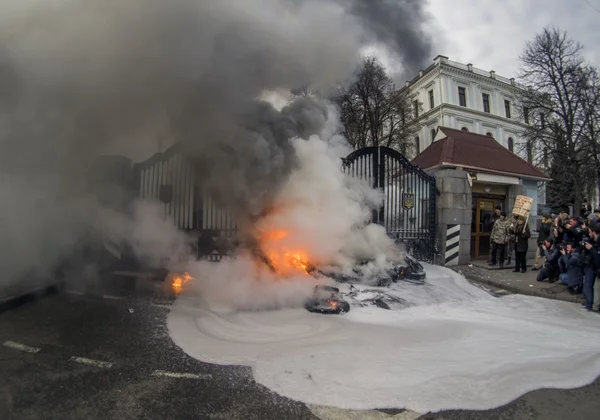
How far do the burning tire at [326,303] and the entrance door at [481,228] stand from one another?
702cm

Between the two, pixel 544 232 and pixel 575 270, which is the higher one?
pixel 544 232

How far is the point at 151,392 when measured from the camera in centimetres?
260

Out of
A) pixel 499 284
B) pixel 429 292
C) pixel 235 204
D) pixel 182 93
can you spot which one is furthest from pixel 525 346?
pixel 182 93

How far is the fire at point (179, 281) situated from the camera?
5.64m

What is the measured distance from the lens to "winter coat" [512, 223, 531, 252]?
813 cm

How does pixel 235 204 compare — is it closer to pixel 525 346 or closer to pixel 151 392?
pixel 151 392

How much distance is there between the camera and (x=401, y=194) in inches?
336

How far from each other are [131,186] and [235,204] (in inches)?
104

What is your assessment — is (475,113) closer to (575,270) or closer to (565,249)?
(565,249)

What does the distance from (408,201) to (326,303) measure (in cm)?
499

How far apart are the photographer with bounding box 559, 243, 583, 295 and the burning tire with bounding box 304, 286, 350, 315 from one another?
4475 mm

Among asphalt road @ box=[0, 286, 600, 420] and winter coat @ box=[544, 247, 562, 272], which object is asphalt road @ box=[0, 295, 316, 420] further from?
winter coat @ box=[544, 247, 562, 272]

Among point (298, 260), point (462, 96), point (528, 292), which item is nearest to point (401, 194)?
point (528, 292)

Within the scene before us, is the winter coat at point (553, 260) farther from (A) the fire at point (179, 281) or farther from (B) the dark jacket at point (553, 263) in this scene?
(A) the fire at point (179, 281)
